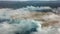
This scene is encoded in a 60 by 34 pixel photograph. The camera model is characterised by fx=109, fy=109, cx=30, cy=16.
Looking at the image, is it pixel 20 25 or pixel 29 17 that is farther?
pixel 29 17

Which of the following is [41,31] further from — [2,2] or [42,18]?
[2,2]

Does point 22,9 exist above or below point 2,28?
above

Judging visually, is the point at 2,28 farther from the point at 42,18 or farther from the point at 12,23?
the point at 42,18

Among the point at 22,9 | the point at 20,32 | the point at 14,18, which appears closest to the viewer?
the point at 20,32

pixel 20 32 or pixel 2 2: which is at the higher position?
pixel 2 2

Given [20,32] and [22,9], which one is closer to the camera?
[20,32]

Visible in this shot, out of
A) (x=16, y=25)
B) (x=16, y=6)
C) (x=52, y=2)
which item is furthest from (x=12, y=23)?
(x=52, y=2)

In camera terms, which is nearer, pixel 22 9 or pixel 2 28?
pixel 2 28

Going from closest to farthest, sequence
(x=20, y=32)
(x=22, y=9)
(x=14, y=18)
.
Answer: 1. (x=20, y=32)
2. (x=14, y=18)
3. (x=22, y=9)

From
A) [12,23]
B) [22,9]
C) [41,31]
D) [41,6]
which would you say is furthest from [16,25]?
[41,6]
